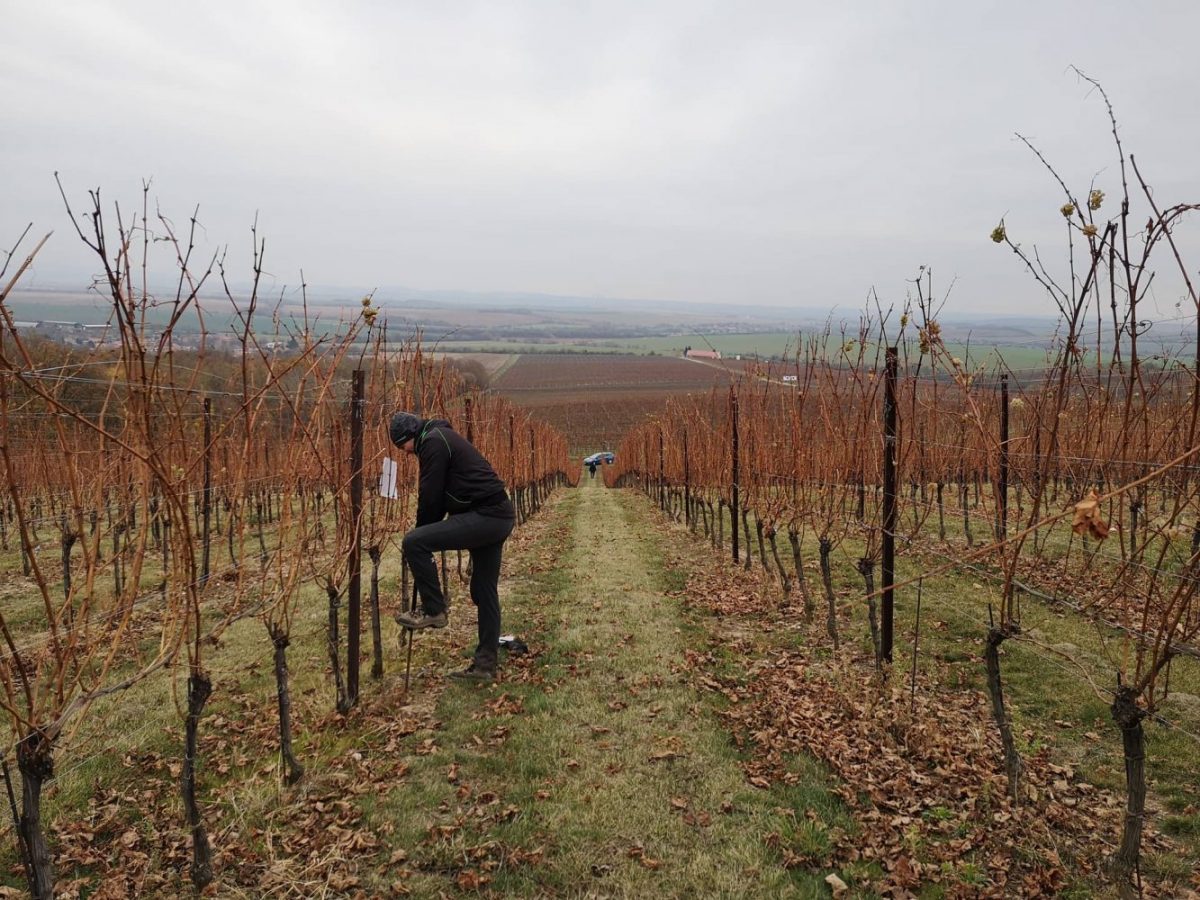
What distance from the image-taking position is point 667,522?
16.4m

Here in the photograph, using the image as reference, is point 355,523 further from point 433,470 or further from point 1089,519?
point 1089,519

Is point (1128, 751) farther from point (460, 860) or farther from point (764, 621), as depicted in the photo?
point (764, 621)

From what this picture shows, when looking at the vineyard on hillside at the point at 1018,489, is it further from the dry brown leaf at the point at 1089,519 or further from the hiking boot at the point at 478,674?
the hiking boot at the point at 478,674

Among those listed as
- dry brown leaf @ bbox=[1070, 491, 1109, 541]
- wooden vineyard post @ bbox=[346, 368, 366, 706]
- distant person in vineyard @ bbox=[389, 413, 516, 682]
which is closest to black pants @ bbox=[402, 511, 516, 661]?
distant person in vineyard @ bbox=[389, 413, 516, 682]

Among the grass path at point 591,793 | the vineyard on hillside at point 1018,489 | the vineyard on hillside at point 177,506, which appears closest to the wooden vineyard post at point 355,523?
the vineyard on hillside at point 177,506

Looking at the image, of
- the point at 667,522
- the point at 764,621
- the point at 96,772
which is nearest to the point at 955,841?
the point at 764,621

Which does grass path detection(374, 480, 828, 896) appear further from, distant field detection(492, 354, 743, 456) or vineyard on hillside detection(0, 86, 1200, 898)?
distant field detection(492, 354, 743, 456)

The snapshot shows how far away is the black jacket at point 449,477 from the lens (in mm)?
4863

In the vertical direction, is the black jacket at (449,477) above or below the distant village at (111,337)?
below

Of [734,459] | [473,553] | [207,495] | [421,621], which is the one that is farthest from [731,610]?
[207,495]

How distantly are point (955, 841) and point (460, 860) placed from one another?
2317 mm

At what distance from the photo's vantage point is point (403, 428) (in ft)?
15.9

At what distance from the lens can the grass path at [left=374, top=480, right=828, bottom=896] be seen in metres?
3.20

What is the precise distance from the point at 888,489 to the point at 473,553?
10.2ft
